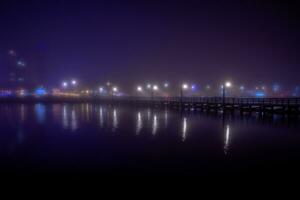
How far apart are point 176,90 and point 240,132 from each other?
106421 millimetres

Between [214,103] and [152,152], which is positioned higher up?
[214,103]

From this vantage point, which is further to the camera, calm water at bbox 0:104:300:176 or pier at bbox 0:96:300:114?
pier at bbox 0:96:300:114

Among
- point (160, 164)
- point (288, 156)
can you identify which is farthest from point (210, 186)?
point (288, 156)

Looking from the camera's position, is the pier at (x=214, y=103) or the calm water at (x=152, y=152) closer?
the calm water at (x=152, y=152)

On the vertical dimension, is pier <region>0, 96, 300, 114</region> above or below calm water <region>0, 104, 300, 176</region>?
above

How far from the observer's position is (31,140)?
1859cm

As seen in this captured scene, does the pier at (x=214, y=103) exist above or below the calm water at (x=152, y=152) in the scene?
above

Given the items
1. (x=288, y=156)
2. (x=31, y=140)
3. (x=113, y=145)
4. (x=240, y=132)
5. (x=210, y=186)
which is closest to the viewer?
(x=210, y=186)

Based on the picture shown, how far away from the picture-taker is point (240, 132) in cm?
2127

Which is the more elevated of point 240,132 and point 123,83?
point 123,83

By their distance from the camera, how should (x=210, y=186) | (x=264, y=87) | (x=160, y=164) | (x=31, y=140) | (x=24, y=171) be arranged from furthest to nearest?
(x=264, y=87)
(x=31, y=140)
(x=160, y=164)
(x=24, y=171)
(x=210, y=186)

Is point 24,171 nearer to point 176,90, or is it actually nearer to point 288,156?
point 288,156

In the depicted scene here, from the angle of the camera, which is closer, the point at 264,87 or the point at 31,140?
the point at 31,140

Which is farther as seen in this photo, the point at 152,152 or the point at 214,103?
the point at 214,103
